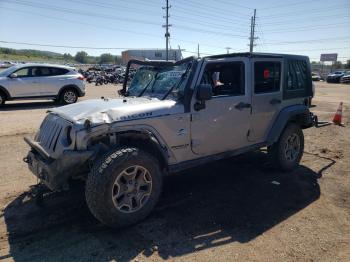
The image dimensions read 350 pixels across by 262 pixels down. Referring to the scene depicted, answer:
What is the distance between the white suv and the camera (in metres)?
13.4

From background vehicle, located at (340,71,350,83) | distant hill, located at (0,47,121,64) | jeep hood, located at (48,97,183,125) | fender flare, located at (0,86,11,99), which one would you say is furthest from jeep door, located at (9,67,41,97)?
distant hill, located at (0,47,121,64)

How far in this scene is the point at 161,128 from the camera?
13.5ft

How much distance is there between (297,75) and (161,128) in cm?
315

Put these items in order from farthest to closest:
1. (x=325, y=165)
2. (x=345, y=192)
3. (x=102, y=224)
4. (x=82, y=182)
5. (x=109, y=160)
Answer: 1. (x=325, y=165)
2. (x=345, y=192)
3. (x=82, y=182)
4. (x=102, y=224)
5. (x=109, y=160)

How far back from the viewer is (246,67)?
505cm

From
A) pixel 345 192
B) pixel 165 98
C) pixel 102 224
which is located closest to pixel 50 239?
pixel 102 224

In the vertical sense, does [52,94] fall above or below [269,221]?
above

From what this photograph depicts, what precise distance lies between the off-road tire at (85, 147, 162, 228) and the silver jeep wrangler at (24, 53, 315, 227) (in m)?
0.01

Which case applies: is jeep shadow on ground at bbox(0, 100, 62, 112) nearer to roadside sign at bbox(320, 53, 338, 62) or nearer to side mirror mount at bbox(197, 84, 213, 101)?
side mirror mount at bbox(197, 84, 213, 101)

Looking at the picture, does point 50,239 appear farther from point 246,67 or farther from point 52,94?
point 52,94

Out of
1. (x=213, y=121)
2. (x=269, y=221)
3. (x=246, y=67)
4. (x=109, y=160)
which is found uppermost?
(x=246, y=67)

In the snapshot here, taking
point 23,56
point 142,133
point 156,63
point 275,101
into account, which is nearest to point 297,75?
point 275,101

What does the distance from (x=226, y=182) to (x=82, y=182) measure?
2206 millimetres

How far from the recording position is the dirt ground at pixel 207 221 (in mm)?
3465
